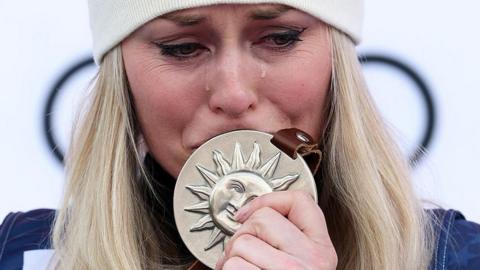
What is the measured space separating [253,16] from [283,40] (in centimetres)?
7

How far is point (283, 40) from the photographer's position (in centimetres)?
166

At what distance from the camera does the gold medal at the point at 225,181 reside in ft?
5.00

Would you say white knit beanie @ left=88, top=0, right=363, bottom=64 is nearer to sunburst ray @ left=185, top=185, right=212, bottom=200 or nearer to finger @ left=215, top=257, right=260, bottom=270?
sunburst ray @ left=185, top=185, right=212, bottom=200

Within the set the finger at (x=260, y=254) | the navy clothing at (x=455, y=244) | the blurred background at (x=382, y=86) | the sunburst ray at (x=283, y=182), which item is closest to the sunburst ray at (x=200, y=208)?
the sunburst ray at (x=283, y=182)

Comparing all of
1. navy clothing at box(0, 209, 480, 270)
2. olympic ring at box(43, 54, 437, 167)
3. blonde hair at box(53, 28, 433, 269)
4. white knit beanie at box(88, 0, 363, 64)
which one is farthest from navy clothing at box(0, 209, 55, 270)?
white knit beanie at box(88, 0, 363, 64)

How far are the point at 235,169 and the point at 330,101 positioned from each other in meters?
0.27

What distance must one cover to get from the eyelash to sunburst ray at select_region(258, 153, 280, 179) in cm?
20

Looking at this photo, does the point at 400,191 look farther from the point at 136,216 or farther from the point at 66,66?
the point at 66,66

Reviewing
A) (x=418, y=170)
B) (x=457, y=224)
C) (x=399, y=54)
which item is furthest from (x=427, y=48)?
(x=457, y=224)

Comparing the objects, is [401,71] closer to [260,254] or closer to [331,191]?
[331,191]

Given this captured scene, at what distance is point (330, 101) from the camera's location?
174cm

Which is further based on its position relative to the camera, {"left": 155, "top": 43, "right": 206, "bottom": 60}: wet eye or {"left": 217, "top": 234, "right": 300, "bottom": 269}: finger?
{"left": 155, "top": 43, "right": 206, "bottom": 60}: wet eye

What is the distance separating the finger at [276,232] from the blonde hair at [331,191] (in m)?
0.39

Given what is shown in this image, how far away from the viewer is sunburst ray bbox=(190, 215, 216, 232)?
156 centimetres
